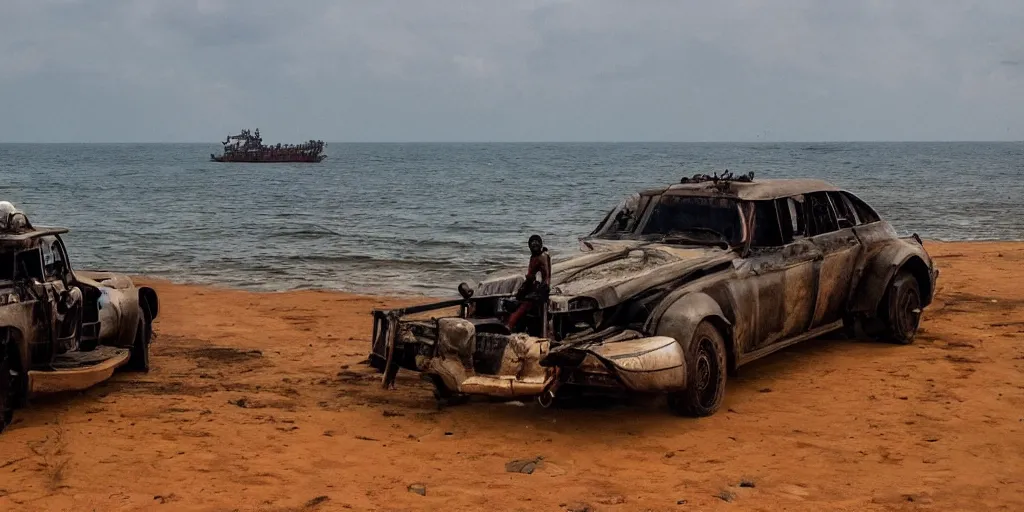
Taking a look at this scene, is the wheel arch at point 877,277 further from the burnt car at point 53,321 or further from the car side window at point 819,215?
the burnt car at point 53,321

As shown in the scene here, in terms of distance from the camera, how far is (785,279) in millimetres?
8172

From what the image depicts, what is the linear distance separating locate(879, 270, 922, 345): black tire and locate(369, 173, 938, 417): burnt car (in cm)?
1

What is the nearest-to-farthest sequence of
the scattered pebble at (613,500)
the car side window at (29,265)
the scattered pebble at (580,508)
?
the scattered pebble at (580,508)
the scattered pebble at (613,500)
the car side window at (29,265)

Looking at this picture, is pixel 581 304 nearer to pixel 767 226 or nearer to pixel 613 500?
pixel 613 500

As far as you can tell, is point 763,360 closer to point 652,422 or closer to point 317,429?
point 652,422

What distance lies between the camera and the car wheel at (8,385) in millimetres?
7020

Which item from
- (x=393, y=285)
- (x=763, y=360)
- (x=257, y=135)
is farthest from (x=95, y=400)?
(x=257, y=135)

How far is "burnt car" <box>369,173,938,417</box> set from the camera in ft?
22.1

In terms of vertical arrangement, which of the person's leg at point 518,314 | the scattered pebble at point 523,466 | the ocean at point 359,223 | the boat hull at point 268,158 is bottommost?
the ocean at point 359,223

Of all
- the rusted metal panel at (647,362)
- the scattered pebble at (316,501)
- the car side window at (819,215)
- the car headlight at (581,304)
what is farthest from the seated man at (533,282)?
the car side window at (819,215)

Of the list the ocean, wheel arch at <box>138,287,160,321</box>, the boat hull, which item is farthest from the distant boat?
wheel arch at <box>138,287,160,321</box>

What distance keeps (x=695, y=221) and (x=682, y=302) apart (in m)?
1.63

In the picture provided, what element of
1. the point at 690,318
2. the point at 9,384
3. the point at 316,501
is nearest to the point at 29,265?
the point at 9,384

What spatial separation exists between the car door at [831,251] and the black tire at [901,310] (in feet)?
1.58
